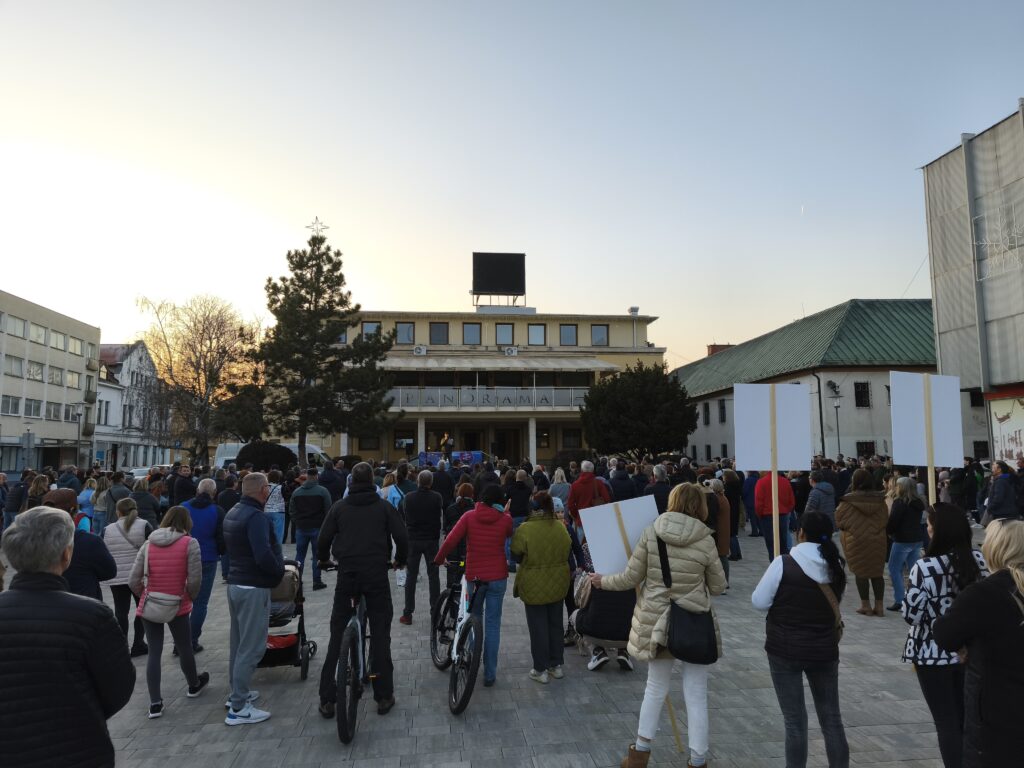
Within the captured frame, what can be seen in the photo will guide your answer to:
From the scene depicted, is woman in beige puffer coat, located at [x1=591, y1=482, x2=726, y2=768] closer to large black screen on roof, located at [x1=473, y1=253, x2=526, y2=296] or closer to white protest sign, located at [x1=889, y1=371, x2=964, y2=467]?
white protest sign, located at [x1=889, y1=371, x2=964, y2=467]

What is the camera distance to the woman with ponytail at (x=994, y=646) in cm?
286

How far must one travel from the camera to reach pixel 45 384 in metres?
46.6

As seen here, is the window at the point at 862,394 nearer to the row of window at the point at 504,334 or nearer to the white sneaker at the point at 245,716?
the row of window at the point at 504,334

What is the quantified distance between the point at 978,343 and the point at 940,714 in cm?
2466

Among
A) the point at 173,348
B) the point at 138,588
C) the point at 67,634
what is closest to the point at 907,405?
the point at 67,634

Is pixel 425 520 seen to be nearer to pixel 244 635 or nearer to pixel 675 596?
pixel 244 635

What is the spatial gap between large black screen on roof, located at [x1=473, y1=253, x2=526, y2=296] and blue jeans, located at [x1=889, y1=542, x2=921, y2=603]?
38.4 m

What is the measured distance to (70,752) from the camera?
2.43 m

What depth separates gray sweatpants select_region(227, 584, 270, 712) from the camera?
5.30 m

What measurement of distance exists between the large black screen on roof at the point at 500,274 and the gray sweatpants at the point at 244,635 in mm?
40986

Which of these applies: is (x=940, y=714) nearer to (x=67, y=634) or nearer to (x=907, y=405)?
(x=907, y=405)

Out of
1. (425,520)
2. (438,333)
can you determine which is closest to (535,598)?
(425,520)

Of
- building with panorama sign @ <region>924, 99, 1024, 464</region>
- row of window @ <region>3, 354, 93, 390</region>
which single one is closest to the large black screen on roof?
building with panorama sign @ <region>924, 99, 1024, 464</region>

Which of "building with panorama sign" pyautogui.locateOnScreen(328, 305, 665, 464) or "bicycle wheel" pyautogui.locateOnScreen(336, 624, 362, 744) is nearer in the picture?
"bicycle wheel" pyautogui.locateOnScreen(336, 624, 362, 744)
